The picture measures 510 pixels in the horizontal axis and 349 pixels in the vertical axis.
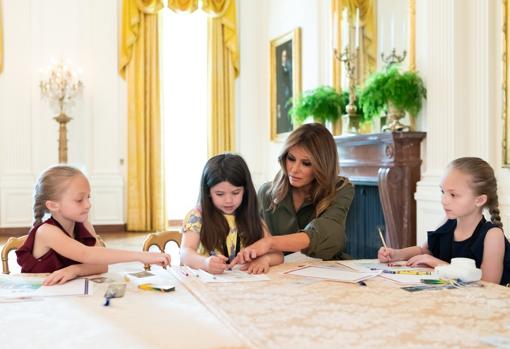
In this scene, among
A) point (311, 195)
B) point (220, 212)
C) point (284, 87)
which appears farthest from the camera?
point (284, 87)

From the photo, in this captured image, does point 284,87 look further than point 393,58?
Yes

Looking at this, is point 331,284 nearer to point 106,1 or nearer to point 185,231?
point 185,231

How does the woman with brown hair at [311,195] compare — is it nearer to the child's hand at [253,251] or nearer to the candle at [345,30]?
the child's hand at [253,251]

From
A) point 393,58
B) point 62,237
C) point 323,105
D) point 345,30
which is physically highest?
point 345,30

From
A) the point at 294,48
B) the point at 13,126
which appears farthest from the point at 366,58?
the point at 13,126

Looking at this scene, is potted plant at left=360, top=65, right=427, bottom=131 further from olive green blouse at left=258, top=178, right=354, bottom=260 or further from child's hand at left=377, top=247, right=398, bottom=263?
child's hand at left=377, top=247, right=398, bottom=263

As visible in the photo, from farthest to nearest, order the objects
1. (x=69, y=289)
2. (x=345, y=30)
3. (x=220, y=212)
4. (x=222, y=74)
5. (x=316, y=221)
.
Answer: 1. (x=222, y=74)
2. (x=345, y=30)
3. (x=316, y=221)
4. (x=220, y=212)
5. (x=69, y=289)

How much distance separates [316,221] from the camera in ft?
7.95

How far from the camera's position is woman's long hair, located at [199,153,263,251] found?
225 cm

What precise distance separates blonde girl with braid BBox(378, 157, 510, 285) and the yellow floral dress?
1.88ft

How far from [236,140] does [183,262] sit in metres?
7.17

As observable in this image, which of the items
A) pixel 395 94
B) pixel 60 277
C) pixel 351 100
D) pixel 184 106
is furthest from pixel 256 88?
pixel 60 277

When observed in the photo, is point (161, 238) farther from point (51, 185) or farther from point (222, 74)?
point (222, 74)

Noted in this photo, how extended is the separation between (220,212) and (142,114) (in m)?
6.65
